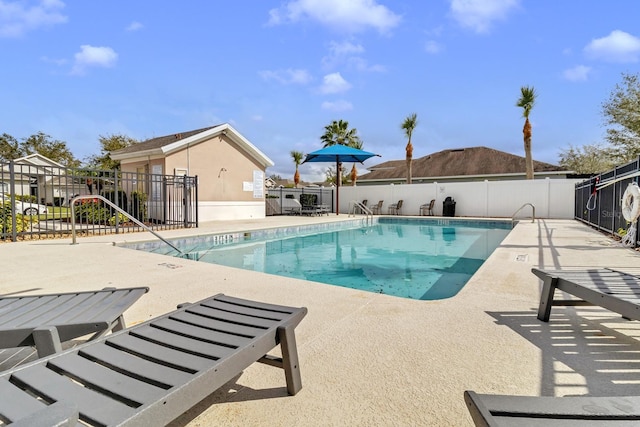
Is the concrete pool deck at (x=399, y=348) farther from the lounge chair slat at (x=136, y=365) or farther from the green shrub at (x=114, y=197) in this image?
the green shrub at (x=114, y=197)

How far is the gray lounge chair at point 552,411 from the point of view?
1108 millimetres

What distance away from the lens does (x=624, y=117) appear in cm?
2222

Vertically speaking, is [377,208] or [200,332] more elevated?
[377,208]

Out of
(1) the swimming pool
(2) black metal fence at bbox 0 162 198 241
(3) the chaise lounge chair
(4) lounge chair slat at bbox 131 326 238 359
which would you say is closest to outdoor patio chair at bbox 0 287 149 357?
(4) lounge chair slat at bbox 131 326 238 359

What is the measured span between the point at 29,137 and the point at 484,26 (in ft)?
156

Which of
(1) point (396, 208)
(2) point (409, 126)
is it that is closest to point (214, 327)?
(1) point (396, 208)

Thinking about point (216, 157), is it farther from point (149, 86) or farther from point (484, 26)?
point (484, 26)

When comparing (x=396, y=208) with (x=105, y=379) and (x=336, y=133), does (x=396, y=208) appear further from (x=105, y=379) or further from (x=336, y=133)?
(x=105, y=379)

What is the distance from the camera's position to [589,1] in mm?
9188

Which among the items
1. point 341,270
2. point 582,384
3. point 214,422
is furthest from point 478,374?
point 341,270

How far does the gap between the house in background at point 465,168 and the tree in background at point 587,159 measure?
2.65 meters

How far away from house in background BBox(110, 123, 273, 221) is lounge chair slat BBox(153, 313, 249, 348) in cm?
1265

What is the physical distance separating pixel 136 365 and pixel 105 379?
0.43 feet

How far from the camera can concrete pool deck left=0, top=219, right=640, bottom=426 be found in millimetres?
1846
